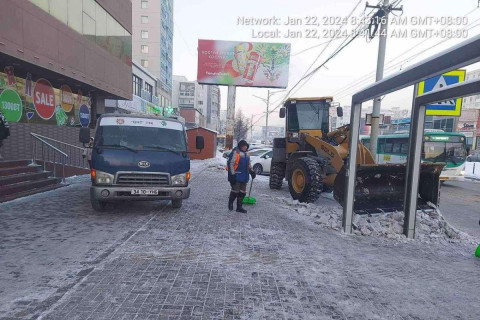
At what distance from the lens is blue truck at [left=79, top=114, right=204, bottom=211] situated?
5.93 metres

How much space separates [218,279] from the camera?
3639 mm

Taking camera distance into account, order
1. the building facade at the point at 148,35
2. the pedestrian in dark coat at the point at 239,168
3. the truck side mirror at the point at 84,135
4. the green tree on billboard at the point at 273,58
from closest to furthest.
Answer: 1. the truck side mirror at the point at 84,135
2. the pedestrian in dark coat at the point at 239,168
3. the green tree on billboard at the point at 273,58
4. the building facade at the point at 148,35

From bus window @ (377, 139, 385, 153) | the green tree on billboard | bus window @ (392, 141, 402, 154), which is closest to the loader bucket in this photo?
bus window @ (392, 141, 402, 154)

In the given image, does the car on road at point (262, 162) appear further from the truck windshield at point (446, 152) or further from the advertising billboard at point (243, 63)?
the advertising billboard at point (243, 63)

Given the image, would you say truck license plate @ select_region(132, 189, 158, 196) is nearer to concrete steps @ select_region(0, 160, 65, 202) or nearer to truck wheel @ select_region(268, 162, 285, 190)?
concrete steps @ select_region(0, 160, 65, 202)

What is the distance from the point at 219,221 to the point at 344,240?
8.32 ft

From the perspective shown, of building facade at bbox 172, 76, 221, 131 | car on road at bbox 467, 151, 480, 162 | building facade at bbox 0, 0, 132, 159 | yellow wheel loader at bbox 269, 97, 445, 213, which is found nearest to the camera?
yellow wheel loader at bbox 269, 97, 445, 213

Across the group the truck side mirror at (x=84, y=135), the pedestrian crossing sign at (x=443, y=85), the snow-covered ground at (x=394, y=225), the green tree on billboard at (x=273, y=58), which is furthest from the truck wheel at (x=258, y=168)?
the green tree on billboard at (x=273, y=58)

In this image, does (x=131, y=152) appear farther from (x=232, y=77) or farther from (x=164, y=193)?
(x=232, y=77)

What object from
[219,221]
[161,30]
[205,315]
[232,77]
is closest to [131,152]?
[219,221]

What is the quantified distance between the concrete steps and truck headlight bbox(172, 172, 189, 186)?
4312mm

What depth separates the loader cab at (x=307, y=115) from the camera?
10198 millimetres

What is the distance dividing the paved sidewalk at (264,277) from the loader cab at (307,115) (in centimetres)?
497

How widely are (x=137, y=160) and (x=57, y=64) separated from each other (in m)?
6.75
